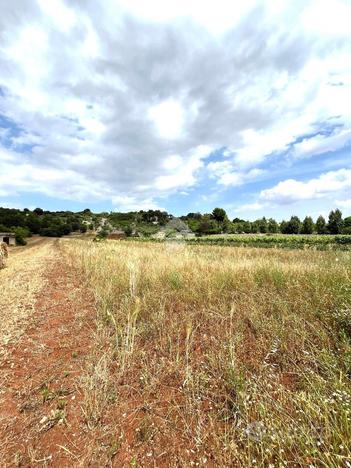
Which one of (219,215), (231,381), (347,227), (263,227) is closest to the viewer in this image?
(231,381)

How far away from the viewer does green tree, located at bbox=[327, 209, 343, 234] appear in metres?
70.1

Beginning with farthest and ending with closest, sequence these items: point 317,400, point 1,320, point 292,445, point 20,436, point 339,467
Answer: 1. point 1,320
2. point 20,436
3. point 317,400
4. point 292,445
5. point 339,467

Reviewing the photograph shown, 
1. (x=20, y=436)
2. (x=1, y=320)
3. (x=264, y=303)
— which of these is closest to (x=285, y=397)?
(x=264, y=303)

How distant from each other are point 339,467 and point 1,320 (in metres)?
5.20

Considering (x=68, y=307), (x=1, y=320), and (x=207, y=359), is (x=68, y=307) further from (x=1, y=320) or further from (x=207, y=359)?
(x=207, y=359)

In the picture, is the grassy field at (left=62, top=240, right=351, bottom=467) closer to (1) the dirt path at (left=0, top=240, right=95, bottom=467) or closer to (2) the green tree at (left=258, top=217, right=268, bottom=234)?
(1) the dirt path at (left=0, top=240, right=95, bottom=467)

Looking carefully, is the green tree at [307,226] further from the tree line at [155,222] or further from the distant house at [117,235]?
the distant house at [117,235]

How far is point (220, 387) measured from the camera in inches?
94.2

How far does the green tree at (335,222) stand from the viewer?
70.1 m

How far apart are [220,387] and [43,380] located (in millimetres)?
1986

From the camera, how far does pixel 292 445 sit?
1666mm

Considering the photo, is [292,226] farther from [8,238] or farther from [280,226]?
[8,238]

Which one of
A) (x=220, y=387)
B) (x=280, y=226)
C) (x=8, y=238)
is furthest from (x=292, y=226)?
(x=220, y=387)

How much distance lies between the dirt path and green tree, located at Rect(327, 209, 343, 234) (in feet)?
266
